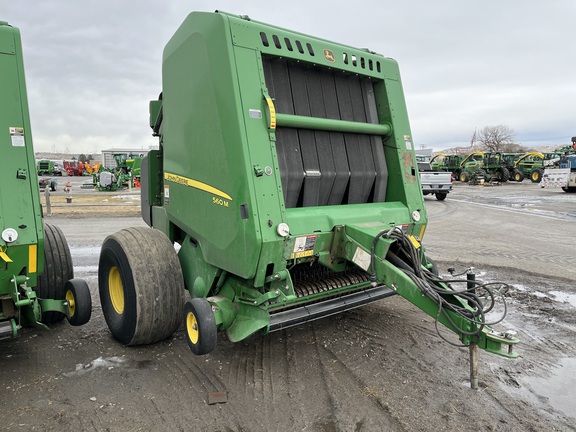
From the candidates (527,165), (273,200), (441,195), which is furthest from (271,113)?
(527,165)

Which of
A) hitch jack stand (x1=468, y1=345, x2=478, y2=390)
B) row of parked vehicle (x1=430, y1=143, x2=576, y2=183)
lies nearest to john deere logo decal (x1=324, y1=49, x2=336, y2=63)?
hitch jack stand (x1=468, y1=345, x2=478, y2=390)

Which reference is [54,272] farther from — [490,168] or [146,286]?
[490,168]

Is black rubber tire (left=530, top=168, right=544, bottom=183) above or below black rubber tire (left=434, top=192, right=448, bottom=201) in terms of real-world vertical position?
above

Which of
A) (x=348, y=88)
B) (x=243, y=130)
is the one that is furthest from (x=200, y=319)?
(x=348, y=88)

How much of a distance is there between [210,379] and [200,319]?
1.86 ft

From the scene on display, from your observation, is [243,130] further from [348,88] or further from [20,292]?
[20,292]

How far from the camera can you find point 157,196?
16.8 feet

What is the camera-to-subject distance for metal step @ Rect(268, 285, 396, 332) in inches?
138

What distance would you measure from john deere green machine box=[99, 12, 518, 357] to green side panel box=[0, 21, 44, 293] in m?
0.76

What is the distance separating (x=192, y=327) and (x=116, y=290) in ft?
4.27

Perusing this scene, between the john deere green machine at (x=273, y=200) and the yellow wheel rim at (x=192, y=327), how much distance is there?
0.01m

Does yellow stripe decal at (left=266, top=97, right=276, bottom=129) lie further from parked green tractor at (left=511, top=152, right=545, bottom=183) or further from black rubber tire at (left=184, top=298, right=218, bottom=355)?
parked green tractor at (left=511, top=152, right=545, bottom=183)

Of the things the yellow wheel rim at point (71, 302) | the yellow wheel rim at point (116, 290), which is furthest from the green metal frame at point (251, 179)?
the yellow wheel rim at point (71, 302)

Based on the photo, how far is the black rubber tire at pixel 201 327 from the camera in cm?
326
